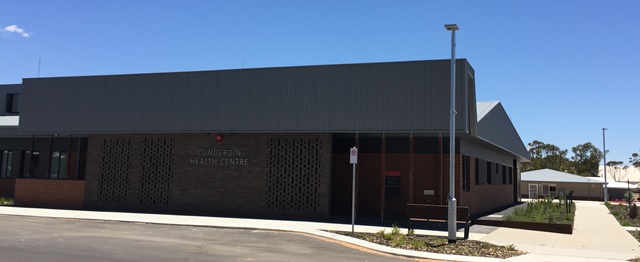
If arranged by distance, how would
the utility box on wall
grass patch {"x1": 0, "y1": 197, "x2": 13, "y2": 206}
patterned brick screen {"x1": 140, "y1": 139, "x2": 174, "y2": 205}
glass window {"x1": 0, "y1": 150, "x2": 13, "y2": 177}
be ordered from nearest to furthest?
1. the utility box on wall
2. patterned brick screen {"x1": 140, "y1": 139, "x2": 174, "y2": 205}
3. grass patch {"x1": 0, "y1": 197, "x2": 13, "y2": 206}
4. glass window {"x1": 0, "y1": 150, "x2": 13, "y2": 177}

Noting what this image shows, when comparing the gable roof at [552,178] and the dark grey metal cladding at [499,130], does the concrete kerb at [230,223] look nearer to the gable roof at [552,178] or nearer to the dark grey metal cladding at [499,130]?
the dark grey metal cladding at [499,130]

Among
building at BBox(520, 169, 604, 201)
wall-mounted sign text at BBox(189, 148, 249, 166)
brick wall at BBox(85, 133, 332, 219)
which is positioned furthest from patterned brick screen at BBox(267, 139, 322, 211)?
building at BBox(520, 169, 604, 201)

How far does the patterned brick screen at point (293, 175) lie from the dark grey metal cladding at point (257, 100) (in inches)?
34.9

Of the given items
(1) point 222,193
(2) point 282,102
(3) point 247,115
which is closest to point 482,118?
(2) point 282,102

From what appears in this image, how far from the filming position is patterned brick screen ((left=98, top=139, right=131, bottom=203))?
78.1 ft

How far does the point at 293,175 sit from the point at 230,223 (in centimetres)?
376

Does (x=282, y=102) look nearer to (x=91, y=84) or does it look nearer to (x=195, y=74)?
(x=195, y=74)

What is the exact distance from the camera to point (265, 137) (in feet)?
71.6

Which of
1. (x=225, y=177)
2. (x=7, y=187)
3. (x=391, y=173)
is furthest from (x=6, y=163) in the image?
(x=391, y=173)

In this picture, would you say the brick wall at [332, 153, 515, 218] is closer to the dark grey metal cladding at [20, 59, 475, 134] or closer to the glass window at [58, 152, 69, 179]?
the dark grey metal cladding at [20, 59, 475, 134]

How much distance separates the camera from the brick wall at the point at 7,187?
96.8 ft

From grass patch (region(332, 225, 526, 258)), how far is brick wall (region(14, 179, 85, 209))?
15.4 meters

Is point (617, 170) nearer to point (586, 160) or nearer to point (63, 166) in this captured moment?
point (586, 160)

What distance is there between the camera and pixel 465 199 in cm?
2147
